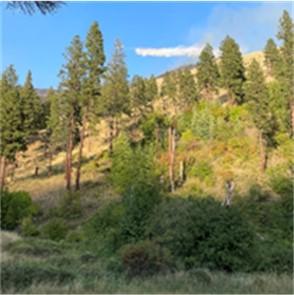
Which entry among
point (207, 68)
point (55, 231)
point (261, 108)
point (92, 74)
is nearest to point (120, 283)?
point (55, 231)

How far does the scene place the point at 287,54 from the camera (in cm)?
5056

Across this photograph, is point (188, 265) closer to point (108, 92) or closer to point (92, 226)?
point (92, 226)

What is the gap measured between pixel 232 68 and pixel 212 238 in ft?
167

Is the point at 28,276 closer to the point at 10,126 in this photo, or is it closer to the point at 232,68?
the point at 10,126

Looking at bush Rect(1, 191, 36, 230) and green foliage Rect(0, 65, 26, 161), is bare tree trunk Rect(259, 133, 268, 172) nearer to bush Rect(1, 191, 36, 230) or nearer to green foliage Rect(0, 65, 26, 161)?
bush Rect(1, 191, 36, 230)

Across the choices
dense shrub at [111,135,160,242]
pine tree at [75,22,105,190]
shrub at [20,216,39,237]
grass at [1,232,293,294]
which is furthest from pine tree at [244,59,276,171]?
grass at [1,232,293,294]

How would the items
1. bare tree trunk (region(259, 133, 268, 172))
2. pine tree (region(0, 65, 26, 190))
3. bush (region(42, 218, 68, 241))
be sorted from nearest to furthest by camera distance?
1. bush (region(42, 218, 68, 241))
2. bare tree trunk (region(259, 133, 268, 172))
3. pine tree (region(0, 65, 26, 190))

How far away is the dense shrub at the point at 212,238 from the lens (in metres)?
17.9

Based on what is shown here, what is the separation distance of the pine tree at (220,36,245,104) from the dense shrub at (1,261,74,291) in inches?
2201

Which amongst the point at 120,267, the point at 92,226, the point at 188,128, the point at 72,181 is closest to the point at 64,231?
the point at 92,226

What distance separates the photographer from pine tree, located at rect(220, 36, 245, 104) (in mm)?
66438

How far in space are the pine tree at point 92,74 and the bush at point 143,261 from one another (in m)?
37.0

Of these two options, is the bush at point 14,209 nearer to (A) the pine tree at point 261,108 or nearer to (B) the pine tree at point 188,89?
(A) the pine tree at point 261,108

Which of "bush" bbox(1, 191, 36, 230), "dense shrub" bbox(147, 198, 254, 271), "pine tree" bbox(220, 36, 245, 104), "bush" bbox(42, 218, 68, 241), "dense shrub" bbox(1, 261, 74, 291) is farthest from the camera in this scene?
"pine tree" bbox(220, 36, 245, 104)
